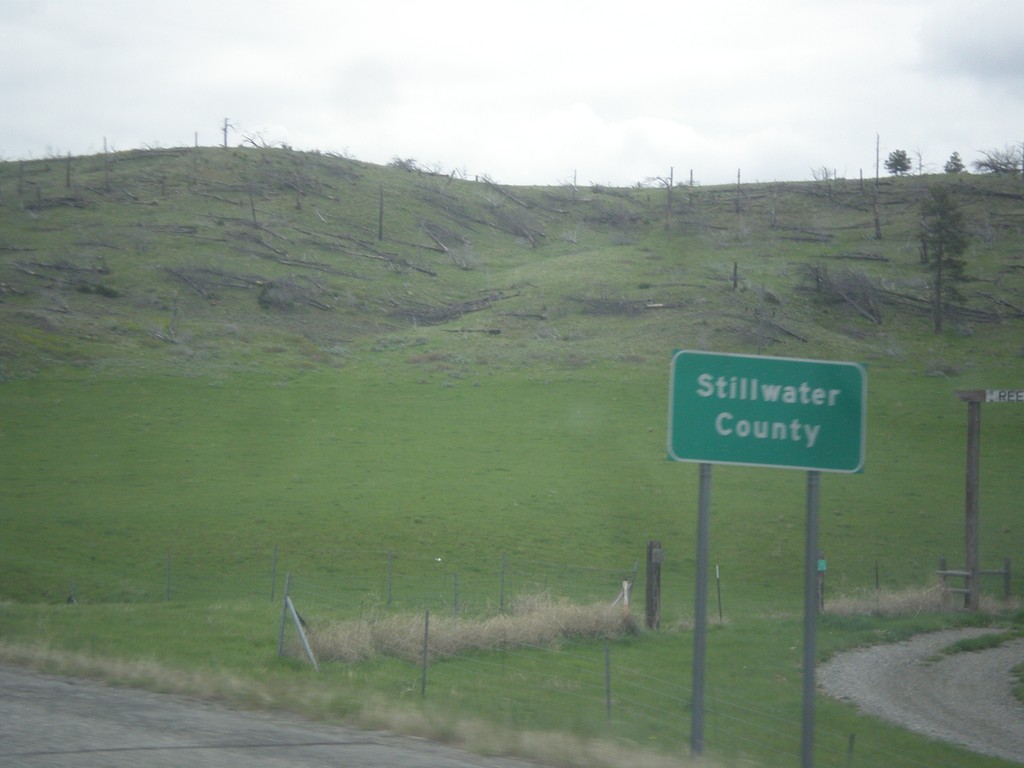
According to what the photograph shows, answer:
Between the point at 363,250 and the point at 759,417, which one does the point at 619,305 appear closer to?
the point at 363,250

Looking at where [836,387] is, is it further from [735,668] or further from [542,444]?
[542,444]

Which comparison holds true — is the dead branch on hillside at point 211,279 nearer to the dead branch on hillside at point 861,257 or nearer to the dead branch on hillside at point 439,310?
the dead branch on hillside at point 439,310

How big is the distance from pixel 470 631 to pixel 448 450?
3024 centimetres

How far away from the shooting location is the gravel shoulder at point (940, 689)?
11.9 m

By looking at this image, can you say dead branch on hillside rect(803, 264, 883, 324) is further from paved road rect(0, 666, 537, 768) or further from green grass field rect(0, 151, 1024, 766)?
paved road rect(0, 666, 537, 768)

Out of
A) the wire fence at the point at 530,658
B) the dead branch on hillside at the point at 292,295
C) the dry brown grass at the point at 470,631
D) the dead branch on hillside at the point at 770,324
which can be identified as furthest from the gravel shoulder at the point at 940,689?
the dead branch on hillside at the point at 292,295

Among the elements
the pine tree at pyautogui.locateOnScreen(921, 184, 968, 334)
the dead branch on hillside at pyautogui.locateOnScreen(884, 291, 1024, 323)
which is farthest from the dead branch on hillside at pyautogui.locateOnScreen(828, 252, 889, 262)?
the dead branch on hillside at pyautogui.locateOnScreen(884, 291, 1024, 323)

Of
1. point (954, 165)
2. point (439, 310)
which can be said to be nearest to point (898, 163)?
point (954, 165)

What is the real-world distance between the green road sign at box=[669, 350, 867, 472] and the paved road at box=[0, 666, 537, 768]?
2555 mm

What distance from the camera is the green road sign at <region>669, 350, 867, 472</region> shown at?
21.0 feet

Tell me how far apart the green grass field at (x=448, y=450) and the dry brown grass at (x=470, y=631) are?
1.12 ft

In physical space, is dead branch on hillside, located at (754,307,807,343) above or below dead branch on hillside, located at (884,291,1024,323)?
below

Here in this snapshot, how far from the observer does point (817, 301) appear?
2810 inches

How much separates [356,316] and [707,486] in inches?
2758
